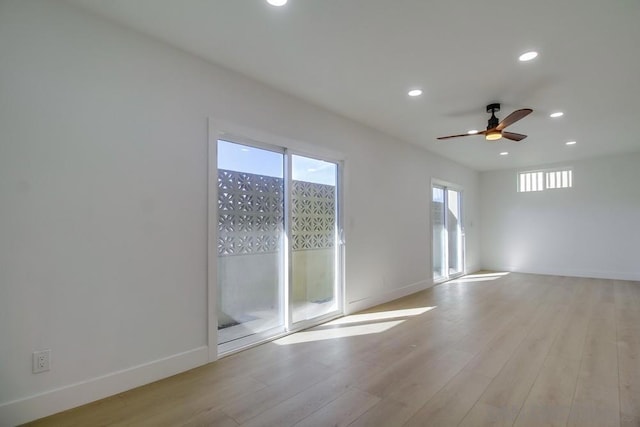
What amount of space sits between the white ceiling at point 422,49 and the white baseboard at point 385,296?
2620mm

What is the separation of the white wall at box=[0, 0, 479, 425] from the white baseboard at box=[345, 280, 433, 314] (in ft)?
7.22

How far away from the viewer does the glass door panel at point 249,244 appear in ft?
9.89

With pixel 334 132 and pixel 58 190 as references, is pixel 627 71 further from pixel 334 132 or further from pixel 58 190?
pixel 58 190

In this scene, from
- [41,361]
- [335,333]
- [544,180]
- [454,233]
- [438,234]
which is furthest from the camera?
[544,180]

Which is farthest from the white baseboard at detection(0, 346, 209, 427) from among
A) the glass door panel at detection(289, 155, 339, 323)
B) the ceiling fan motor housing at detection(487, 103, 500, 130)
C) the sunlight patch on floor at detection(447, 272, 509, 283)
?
the sunlight patch on floor at detection(447, 272, 509, 283)

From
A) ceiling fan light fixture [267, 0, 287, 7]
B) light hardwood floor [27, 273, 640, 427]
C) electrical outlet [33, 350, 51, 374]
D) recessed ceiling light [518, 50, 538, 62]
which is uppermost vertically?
ceiling fan light fixture [267, 0, 287, 7]

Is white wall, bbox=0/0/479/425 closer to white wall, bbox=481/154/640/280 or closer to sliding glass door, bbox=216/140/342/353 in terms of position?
sliding glass door, bbox=216/140/342/353

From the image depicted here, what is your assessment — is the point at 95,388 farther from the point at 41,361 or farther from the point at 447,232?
the point at 447,232

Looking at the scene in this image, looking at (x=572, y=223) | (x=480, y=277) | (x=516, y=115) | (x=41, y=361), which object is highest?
(x=516, y=115)

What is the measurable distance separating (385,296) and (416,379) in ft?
8.21

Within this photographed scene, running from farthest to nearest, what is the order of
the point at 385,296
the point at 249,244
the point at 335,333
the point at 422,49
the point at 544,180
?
the point at 544,180 → the point at 385,296 → the point at 335,333 → the point at 249,244 → the point at 422,49

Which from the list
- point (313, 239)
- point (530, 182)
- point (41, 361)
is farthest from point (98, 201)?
point (530, 182)

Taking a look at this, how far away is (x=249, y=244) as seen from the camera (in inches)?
127

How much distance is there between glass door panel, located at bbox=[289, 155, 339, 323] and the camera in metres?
3.68
